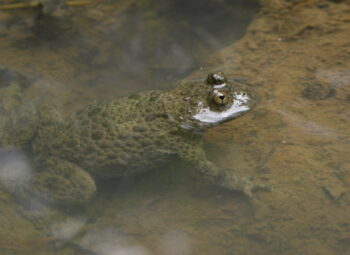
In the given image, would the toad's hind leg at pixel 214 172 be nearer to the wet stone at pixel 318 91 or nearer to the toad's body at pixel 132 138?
the toad's body at pixel 132 138

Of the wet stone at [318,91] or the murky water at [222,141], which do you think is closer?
the murky water at [222,141]

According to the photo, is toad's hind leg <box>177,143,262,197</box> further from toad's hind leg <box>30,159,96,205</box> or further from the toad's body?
toad's hind leg <box>30,159,96,205</box>

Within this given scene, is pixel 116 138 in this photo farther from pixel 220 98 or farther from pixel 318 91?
pixel 318 91

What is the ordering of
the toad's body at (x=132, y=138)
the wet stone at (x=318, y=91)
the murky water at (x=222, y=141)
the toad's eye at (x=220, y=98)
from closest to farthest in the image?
the murky water at (x=222, y=141)
the toad's eye at (x=220, y=98)
the toad's body at (x=132, y=138)
the wet stone at (x=318, y=91)

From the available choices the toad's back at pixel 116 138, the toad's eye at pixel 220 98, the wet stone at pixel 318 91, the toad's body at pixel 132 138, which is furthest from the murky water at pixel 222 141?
the toad's eye at pixel 220 98

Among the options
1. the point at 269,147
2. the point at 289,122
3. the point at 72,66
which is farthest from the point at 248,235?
the point at 72,66

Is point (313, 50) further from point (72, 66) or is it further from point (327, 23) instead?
point (72, 66)

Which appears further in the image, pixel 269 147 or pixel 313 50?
pixel 313 50
